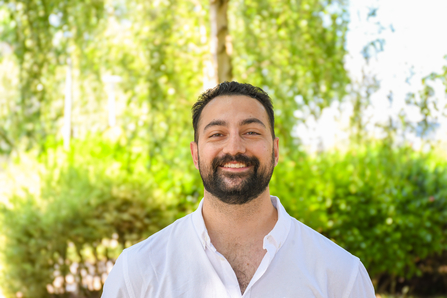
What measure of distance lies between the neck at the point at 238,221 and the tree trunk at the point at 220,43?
7.18 ft

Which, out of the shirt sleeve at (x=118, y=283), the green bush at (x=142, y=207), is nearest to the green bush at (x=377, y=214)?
the green bush at (x=142, y=207)

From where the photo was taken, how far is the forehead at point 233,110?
1539mm

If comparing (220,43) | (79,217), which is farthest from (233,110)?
(79,217)

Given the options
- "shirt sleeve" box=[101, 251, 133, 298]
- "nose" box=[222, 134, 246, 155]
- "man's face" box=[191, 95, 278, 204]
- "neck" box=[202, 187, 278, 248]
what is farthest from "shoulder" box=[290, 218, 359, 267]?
"shirt sleeve" box=[101, 251, 133, 298]

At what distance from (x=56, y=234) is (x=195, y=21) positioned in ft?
8.74

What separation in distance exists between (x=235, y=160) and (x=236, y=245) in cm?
32

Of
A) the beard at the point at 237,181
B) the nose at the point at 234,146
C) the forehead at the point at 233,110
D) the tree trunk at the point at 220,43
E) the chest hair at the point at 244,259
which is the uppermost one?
the tree trunk at the point at 220,43

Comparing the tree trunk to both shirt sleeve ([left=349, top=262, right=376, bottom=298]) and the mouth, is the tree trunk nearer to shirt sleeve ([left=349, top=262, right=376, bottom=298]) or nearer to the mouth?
the mouth

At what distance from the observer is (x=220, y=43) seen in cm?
363

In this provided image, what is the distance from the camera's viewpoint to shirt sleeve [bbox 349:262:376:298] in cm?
141

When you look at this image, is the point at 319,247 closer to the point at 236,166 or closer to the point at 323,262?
the point at 323,262

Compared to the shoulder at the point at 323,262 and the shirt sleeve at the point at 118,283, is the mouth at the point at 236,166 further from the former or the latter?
the shirt sleeve at the point at 118,283

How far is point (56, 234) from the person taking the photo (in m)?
4.21

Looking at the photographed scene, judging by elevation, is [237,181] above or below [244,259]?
above
